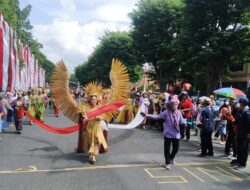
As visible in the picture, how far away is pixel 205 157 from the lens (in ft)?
36.3

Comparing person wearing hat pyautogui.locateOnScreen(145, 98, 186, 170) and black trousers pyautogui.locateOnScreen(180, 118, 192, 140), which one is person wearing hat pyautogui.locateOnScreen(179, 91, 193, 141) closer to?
black trousers pyautogui.locateOnScreen(180, 118, 192, 140)

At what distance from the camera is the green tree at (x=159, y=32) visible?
35562mm

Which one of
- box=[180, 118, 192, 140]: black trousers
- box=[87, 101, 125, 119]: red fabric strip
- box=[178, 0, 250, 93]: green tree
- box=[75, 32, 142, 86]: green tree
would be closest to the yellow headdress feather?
box=[87, 101, 125, 119]: red fabric strip

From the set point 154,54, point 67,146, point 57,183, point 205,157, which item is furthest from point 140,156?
point 154,54

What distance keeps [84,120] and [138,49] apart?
28.1 m

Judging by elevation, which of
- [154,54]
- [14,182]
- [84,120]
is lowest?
[14,182]

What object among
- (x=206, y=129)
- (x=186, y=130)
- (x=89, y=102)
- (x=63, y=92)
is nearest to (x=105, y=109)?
(x=89, y=102)

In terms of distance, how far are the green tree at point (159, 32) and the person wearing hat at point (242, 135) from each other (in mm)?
25371

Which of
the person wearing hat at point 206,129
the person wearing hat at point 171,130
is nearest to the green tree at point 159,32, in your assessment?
the person wearing hat at point 206,129

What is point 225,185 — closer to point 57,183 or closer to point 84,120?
point 57,183

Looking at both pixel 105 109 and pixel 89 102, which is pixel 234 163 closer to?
pixel 105 109

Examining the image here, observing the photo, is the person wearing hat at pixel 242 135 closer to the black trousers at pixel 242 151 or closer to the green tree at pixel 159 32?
the black trousers at pixel 242 151

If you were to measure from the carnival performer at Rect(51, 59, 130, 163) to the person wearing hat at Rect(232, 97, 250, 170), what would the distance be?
3241mm

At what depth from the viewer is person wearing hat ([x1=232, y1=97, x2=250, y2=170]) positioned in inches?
380
